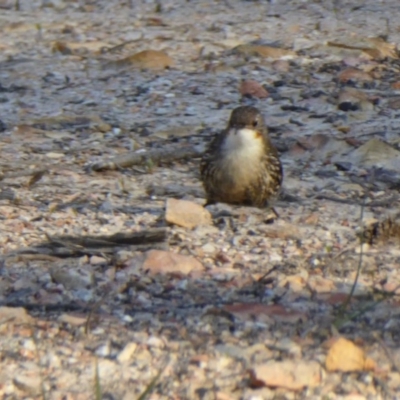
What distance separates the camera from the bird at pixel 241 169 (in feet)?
20.2

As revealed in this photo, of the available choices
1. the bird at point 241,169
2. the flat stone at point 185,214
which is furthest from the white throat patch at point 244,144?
the flat stone at point 185,214

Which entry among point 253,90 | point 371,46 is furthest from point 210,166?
point 371,46

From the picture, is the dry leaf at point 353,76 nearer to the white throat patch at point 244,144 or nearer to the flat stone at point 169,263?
the white throat patch at point 244,144

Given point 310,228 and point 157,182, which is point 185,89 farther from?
point 310,228

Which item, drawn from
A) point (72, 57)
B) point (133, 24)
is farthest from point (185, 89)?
point (133, 24)

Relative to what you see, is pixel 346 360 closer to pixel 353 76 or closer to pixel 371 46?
pixel 353 76

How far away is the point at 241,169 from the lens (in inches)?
247

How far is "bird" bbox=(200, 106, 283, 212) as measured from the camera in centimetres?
616

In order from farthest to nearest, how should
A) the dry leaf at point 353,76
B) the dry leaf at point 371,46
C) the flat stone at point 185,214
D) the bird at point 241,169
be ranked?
the dry leaf at point 371,46
the dry leaf at point 353,76
the bird at point 241,169
the flat stone at point 185,214

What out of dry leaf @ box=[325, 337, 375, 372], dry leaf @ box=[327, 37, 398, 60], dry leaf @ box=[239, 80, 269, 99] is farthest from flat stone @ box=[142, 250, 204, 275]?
dry leaf @ box=[327, 37, 398, 60]

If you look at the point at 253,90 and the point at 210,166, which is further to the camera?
the point at 253,90

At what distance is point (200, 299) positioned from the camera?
453cm

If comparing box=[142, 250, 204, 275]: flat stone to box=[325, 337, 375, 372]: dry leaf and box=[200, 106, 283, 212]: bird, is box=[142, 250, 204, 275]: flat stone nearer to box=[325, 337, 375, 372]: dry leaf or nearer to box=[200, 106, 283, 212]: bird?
box=[325, 337, 375, 372]: dry leaf

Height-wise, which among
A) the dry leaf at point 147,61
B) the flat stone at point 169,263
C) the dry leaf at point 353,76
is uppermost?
the flat stone at point 169,263
